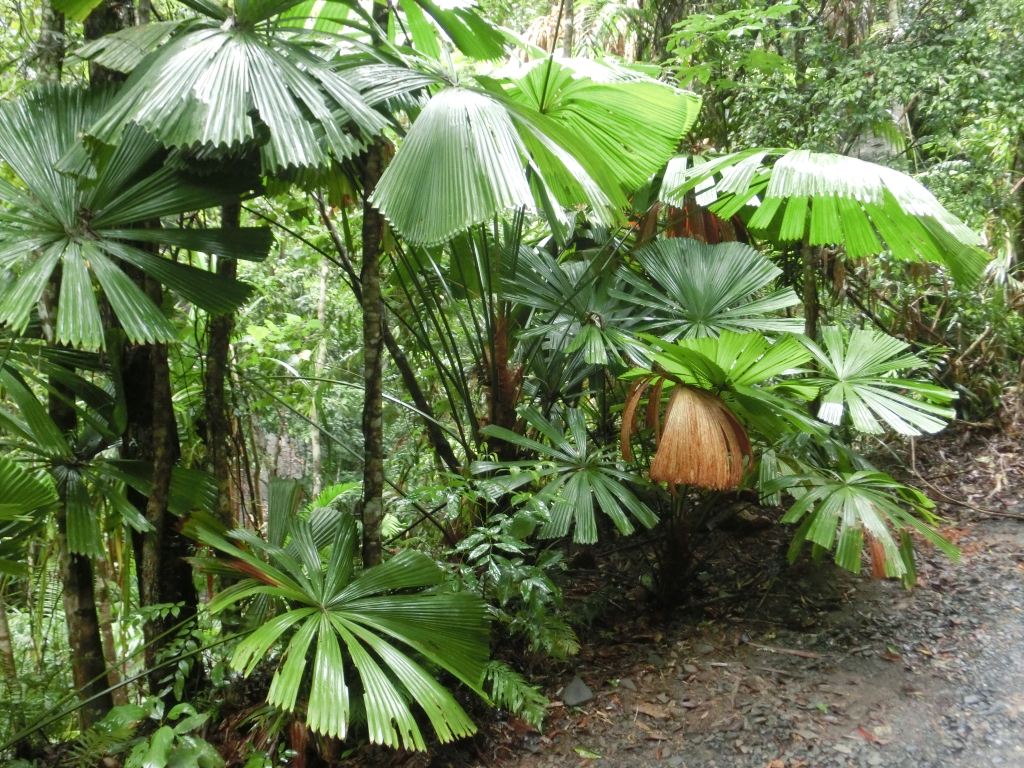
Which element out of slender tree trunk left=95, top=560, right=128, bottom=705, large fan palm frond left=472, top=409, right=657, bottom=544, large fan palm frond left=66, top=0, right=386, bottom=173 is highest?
large fan palm frond left=66, top=0, right=386, bottom=173

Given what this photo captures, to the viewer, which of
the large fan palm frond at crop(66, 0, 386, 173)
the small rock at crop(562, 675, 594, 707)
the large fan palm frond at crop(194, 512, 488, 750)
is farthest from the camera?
the small rock at crop(562, 675, 594, 707)

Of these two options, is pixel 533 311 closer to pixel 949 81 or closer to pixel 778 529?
pixel 778 529

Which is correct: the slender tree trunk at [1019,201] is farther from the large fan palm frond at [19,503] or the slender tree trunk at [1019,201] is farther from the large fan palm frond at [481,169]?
the large fan palm frond at [19,503]

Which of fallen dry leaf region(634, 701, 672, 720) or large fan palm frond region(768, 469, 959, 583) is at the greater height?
large fan palm frond region(768, 469, 959, 583)

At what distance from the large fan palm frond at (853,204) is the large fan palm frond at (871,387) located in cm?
45

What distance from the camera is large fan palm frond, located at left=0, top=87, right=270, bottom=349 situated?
1870 mm

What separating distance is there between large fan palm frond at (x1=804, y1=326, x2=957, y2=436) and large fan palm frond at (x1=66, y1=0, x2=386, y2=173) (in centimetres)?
212

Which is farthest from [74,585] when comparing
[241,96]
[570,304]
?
[570,304]

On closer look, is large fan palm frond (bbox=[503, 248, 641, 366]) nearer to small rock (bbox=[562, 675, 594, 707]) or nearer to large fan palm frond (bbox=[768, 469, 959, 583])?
large fan palm frond (bbox=[768, 469, 959, 583])

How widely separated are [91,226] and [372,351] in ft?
3.06

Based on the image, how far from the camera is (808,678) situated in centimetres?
260

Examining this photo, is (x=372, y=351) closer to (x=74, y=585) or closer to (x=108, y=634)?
(x=74, y=585)

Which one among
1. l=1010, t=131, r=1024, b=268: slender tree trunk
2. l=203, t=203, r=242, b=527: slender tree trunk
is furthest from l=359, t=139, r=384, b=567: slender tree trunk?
l=1010, t=131, r=1024, b=268: slender tree trunk

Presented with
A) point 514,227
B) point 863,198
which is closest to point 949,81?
point 863,198
